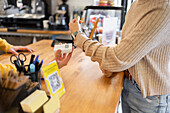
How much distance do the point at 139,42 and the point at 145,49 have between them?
0.16ft

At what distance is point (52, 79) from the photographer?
32.9 inches

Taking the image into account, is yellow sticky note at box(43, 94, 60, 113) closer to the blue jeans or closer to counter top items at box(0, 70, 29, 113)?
counter top items at box(0, 70, 29, 113)

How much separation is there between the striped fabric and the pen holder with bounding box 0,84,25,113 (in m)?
0.49

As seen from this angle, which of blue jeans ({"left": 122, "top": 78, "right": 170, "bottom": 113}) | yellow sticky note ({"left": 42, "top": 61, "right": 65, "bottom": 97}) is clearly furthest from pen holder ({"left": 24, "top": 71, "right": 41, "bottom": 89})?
blue jeans ({"left": 122, "top": 78, "right": 170, "bottom": 113})

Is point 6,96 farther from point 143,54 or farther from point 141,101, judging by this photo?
point 141,101

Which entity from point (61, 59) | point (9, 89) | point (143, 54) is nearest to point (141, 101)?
point (143, 54)

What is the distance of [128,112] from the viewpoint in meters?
1.20

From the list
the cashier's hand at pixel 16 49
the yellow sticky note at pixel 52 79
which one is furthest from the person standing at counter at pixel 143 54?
the cashier's hand at pixel 16 49

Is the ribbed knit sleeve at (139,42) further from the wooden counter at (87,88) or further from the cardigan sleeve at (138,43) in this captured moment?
the wooden counter at (87,88)

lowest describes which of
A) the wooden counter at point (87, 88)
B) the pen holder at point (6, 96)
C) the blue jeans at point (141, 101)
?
the blue jeans at point (141, 101)

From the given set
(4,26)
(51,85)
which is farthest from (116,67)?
(4,26)

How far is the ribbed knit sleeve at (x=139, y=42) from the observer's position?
0.77 meters

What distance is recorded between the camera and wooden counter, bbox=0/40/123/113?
2.60ft

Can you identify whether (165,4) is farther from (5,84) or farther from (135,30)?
(5,84)
